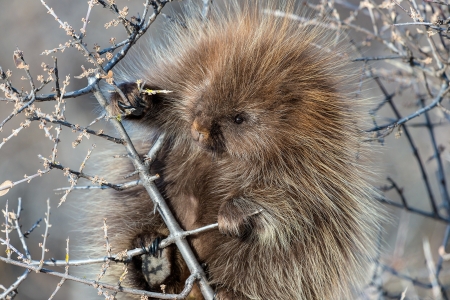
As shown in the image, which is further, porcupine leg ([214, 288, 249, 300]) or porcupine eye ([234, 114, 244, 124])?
porcupine leg ([214, 288, 249, 300])

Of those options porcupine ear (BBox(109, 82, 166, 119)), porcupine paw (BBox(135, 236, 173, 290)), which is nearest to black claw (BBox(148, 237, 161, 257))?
porcupine paw (BBox(135, 236, 173, 290))

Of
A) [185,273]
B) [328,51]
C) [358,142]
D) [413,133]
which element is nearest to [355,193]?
[358,142]

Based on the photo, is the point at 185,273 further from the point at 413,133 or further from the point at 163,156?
the point at 413,133

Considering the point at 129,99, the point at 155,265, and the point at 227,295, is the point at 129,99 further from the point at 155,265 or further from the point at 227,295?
the point at 227,295

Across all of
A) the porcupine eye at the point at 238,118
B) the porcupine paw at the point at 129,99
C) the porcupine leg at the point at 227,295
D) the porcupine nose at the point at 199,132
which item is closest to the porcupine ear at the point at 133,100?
the porcupine paw at the point at 129,99

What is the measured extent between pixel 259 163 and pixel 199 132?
1.31 feet

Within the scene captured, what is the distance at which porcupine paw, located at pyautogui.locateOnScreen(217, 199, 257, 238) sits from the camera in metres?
2.31

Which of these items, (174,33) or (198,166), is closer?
(198,166)

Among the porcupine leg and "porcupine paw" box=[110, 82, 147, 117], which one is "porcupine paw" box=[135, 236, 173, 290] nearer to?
the porcupine leg

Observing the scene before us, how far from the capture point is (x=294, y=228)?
254 cm

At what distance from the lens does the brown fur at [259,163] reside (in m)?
2.40

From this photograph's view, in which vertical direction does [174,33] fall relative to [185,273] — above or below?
above

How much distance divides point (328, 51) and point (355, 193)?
0.75m

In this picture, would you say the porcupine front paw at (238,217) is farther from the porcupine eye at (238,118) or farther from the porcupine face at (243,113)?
the porcupine eye at (238,118)
